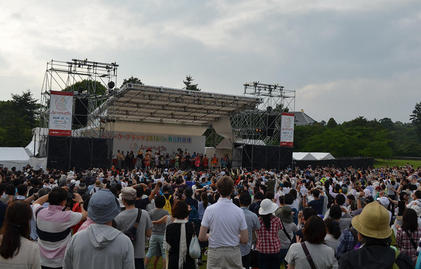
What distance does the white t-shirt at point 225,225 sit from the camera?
3840 millimetres

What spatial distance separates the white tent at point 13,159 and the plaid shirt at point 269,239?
18.0m

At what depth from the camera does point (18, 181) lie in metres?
8.05

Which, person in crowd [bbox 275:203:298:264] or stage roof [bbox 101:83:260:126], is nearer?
person in crowd [bbox 275:203:298:264]

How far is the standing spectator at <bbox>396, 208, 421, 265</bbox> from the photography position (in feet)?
15.3

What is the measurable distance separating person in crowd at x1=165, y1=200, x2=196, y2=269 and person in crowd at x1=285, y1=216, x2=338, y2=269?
4.90 feet

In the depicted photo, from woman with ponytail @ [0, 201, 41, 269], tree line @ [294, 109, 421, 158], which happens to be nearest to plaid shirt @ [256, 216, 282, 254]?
woman with ponytail @ [0, 201, 41, 269]

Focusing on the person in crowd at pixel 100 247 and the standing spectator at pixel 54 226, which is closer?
the person in crowd at pixel 100 247

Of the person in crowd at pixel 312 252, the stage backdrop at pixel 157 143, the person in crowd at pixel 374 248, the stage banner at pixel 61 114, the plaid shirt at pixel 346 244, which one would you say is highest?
the stage banner at pixel 61 114

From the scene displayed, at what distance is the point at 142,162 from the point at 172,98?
607cm

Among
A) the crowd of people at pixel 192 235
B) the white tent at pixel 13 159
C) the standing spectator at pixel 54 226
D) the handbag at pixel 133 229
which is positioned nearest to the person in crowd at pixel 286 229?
the crowd of people at pixel 192 235

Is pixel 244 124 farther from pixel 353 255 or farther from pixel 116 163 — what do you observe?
pixel 353 255

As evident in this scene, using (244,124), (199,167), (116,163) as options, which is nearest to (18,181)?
(116,163)

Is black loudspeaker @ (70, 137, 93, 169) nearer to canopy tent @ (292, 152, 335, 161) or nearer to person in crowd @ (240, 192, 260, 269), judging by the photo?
person in crowd @ (240, 192, 260, 269)

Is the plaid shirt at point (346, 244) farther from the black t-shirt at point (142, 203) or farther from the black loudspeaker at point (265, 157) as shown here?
the black loudspeaker at point (265, 157)
